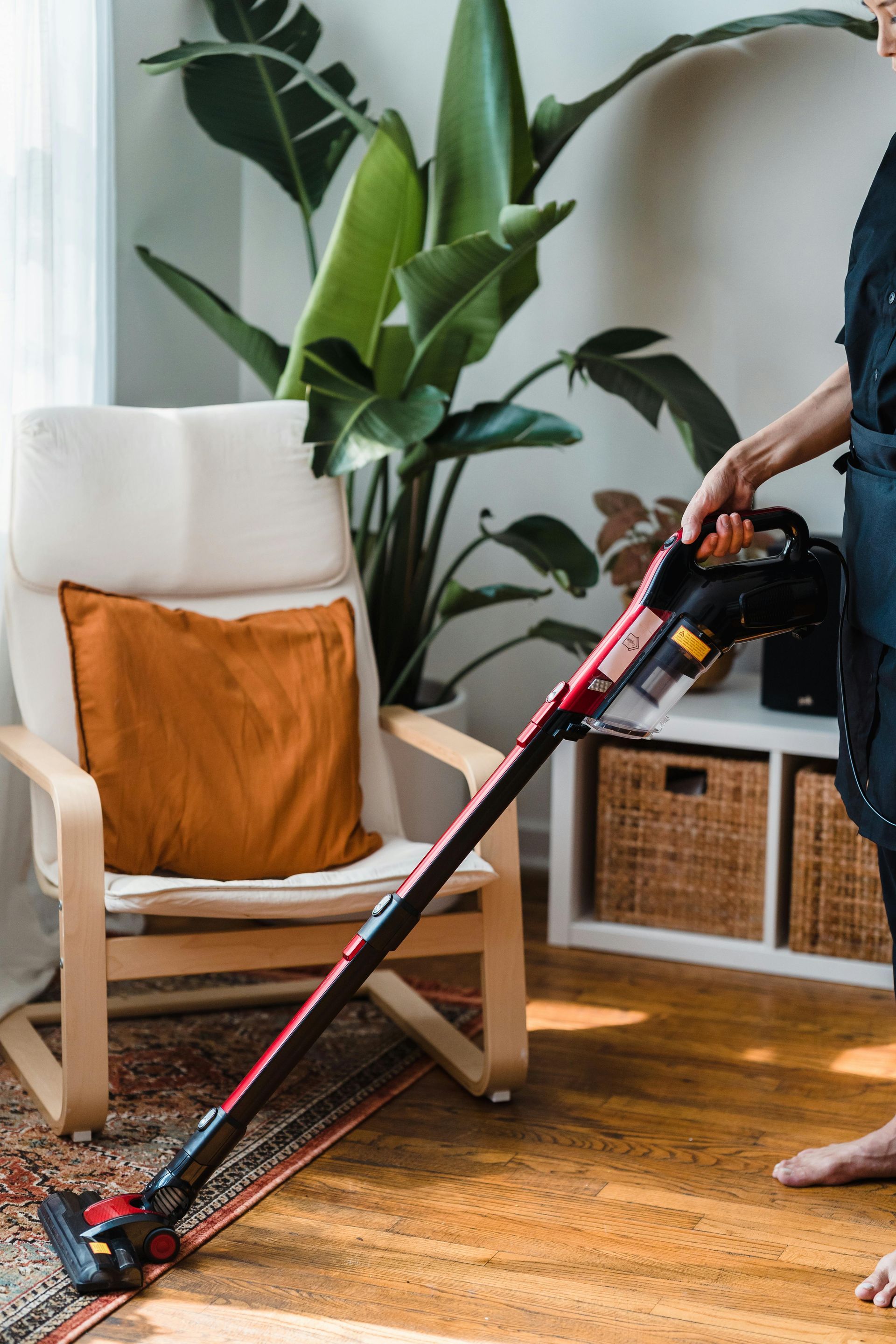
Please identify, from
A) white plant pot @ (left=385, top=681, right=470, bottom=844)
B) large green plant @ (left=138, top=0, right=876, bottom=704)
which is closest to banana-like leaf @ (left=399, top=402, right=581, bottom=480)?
large green plant @ (left=138, top=0, right=876, bottom=704)

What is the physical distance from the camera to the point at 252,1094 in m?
1.60

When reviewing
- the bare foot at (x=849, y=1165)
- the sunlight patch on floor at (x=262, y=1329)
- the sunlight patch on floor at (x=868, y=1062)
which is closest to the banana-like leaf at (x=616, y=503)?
the sunlight patch on floor at (x=868, y=1062)

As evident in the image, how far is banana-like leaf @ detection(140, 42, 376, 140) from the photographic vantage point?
2.52 metres

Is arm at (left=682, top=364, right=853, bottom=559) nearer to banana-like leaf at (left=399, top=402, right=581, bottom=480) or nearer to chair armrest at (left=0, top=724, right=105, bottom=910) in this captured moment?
banana-like leaf at (left=399, top=402, right=581, bottom=480)

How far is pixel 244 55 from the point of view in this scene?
8.86 ft

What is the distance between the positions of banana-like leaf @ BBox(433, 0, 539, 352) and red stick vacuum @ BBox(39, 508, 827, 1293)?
101cm

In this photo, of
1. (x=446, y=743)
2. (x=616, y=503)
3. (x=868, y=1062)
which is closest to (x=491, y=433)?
(x=616, y=503)

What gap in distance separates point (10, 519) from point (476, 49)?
3.76 ft

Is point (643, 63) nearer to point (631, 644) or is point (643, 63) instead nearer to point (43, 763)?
point (631, 644)

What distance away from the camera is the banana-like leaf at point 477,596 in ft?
8.48

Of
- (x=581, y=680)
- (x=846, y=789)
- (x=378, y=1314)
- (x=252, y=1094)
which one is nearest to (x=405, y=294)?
(x=581, y=680)

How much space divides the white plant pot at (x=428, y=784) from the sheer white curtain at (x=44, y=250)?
2.22 ft

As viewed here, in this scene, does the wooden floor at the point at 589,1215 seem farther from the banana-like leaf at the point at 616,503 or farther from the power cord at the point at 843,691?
the banana-like leaf at the point at 616,503

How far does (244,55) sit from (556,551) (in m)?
1.11
